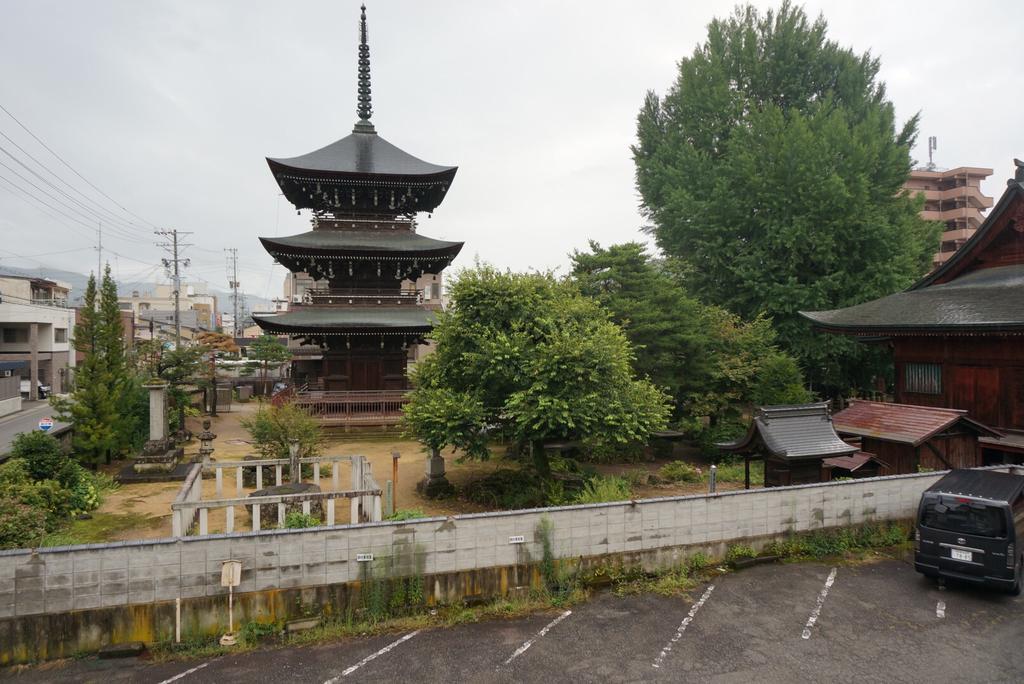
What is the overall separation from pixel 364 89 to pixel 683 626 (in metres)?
32.3

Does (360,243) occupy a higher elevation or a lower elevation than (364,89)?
lower

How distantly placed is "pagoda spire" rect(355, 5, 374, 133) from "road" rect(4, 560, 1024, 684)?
29408 mm

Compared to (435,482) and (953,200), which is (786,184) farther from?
(953,200)

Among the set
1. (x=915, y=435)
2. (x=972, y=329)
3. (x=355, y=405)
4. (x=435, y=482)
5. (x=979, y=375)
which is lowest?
(x=435, y=482)

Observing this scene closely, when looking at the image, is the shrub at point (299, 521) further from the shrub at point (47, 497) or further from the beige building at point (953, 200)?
the beige building at point (953, 200)

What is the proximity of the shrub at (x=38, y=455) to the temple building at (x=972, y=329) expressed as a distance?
24.8m

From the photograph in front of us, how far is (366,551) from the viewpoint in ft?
29.1

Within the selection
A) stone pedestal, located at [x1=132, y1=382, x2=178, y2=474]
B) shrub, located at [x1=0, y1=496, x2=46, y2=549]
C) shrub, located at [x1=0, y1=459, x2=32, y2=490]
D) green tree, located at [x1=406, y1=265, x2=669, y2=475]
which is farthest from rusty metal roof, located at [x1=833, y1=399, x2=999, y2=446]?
shrub, located at [x1=0, y1=459, x2=32, y2=490]

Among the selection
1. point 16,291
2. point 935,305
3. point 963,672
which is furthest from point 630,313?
point 16,291

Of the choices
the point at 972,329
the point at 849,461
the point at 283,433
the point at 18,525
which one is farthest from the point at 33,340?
the point at 972,329

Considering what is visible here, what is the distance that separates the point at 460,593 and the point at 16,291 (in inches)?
2097

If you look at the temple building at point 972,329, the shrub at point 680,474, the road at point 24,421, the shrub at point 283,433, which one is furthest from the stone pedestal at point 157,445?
the temple building at point 972,329

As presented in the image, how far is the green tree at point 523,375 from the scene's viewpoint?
13.6m

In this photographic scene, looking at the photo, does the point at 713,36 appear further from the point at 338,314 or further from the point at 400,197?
the point at 338,314
